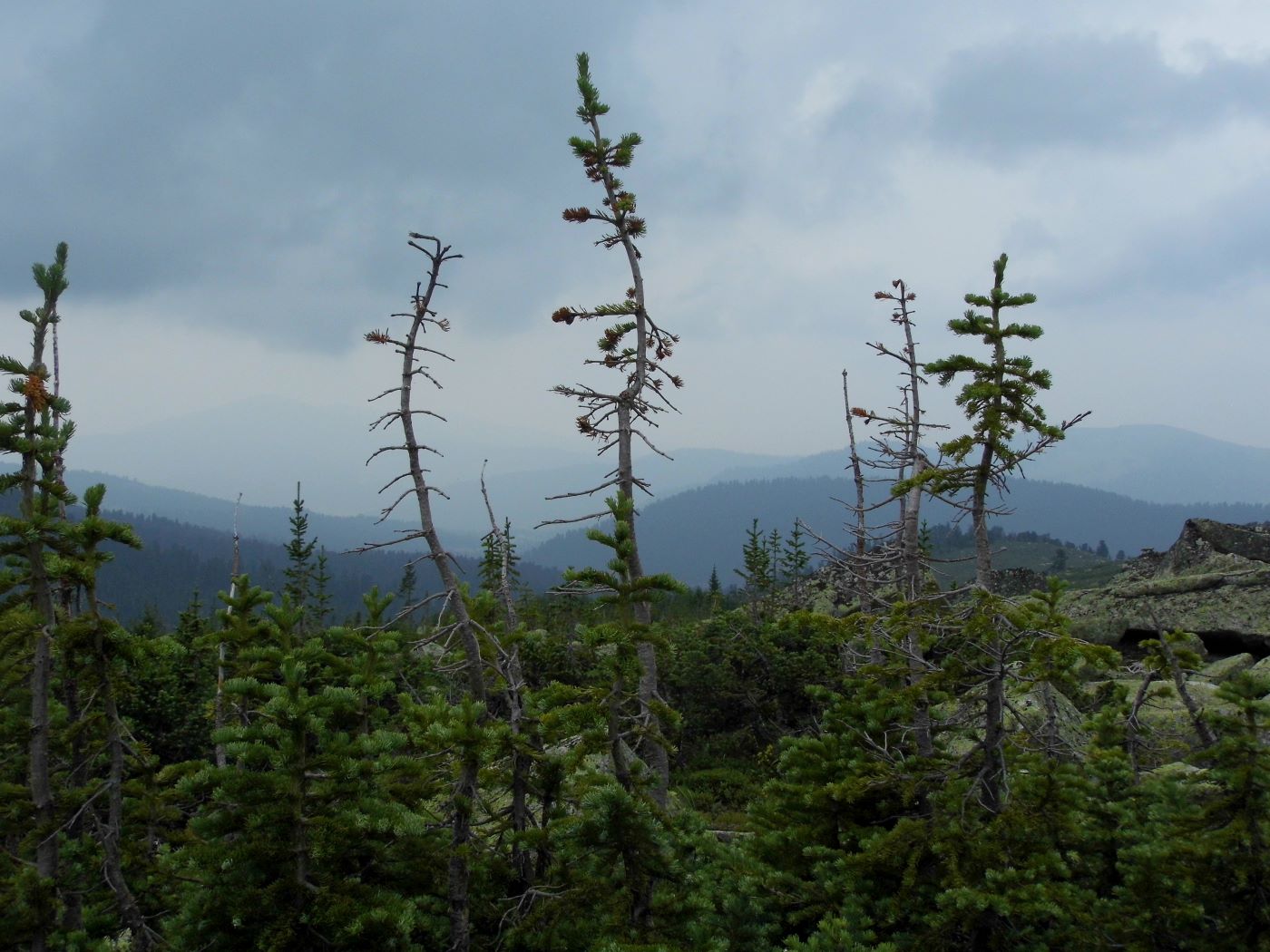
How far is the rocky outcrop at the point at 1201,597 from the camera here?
832 inches

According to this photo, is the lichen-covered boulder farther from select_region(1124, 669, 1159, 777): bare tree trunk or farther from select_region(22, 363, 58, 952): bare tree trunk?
select_region(22, 363, 58, 952): bare tree trunk

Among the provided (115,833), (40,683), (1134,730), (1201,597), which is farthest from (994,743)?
(1201,597)

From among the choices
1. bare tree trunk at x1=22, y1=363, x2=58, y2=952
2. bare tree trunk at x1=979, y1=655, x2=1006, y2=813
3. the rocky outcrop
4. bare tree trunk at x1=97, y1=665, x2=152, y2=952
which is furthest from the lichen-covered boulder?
bare tree trunk at x1=22, y1=363, x2=58, y2=952

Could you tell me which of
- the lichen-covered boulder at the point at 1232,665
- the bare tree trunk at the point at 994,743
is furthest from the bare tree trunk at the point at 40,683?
the lichen-covered boulder at the point at 1232,665

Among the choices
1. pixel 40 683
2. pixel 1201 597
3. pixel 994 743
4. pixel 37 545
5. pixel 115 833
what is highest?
pixel 37 545

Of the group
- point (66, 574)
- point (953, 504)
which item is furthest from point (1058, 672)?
point (66, 574)

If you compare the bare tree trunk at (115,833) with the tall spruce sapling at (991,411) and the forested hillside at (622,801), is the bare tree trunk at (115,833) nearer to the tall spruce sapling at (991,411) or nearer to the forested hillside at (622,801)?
the forested hillside at (622,801)

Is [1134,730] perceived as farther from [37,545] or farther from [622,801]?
[37,545]

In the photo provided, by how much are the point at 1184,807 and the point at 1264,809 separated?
46.2 inches

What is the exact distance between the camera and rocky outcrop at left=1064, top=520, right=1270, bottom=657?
69.4ft

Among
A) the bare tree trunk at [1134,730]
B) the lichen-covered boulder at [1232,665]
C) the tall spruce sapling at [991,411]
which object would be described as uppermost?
the tall spruce sapling at [991,411]

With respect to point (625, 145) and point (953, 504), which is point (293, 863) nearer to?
point (953, 504)

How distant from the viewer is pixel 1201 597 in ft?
73.0

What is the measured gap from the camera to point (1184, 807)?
7043 mm
